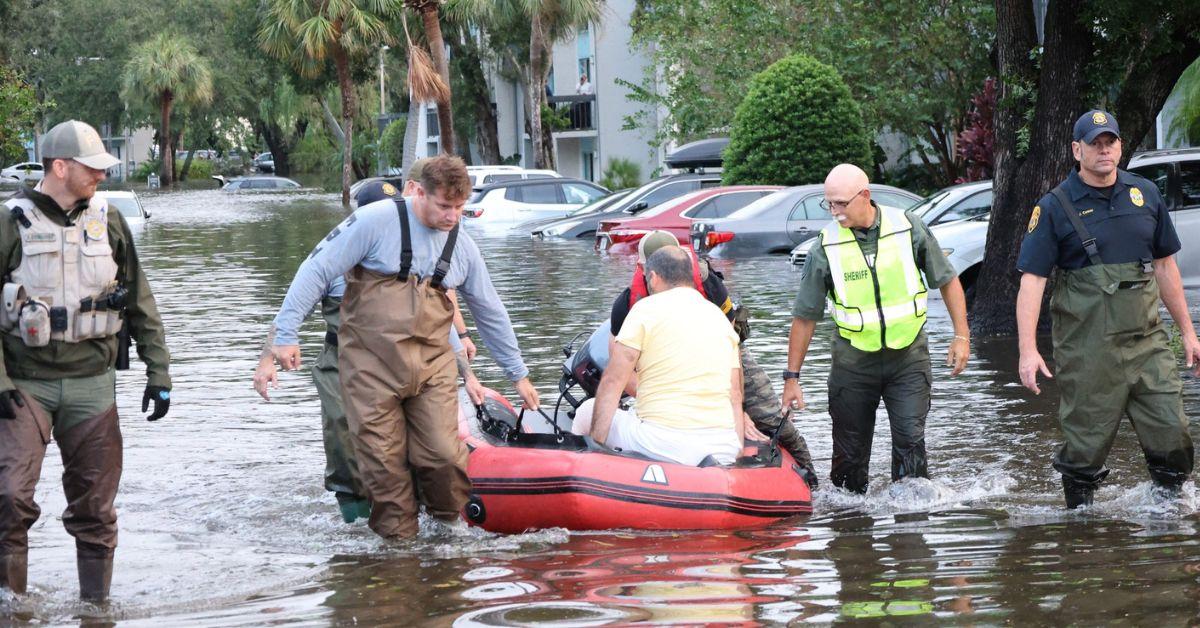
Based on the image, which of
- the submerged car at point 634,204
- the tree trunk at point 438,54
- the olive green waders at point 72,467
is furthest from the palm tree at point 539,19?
the olive green waders at point 72,467

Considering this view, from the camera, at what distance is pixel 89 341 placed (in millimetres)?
Answer: 6070

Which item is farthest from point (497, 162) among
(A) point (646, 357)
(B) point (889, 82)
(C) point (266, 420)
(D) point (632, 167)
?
(A) point (646, 357)

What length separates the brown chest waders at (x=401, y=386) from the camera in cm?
674

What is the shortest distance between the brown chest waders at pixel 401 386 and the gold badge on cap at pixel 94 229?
1.15 m

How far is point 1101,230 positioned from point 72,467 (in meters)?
4.39

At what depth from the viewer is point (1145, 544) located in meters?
6.53

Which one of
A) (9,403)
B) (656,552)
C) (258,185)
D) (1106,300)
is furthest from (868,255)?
(258,185)

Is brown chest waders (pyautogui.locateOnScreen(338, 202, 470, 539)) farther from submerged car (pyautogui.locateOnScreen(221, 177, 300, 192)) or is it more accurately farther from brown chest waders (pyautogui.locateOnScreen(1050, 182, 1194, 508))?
submerged car (pyautogui.locateOnScreen(221, 177, 300, 192))

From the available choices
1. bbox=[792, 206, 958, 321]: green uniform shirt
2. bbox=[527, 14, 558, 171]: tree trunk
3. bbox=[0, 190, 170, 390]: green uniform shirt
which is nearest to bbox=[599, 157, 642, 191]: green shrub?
bbox=[527, 14, 558, 171]: tree trunk

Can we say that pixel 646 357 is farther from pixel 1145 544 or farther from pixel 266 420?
pixel 266 420

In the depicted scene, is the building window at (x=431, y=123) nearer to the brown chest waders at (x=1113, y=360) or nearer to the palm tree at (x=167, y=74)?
the palm tree at (x=167, y=74)

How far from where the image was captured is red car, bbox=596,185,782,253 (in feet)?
78.3

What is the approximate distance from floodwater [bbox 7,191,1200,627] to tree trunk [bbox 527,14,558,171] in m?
34.2

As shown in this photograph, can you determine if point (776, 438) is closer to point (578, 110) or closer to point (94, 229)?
point (94, 229)
